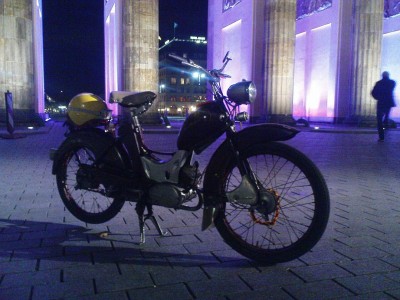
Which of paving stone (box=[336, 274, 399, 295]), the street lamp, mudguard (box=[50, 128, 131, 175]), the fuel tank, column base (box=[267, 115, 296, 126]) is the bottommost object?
paving stone (box=[336, 274, 399, 295])

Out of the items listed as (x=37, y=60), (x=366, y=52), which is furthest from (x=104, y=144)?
(x=366, y=52)

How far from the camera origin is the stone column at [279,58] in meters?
22.0

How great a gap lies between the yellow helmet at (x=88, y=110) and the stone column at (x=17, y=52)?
43.0 ft

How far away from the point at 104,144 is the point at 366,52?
2206 centimetres

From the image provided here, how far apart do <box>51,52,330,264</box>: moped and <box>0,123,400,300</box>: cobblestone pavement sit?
0.18 metres

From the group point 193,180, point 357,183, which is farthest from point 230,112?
point 357,183

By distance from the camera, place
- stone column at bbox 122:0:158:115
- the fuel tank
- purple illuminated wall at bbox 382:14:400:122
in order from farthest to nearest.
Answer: purple illuminated wall at bbox 382:14:400:122
stone column at bbox 122:0:158:115
the fuel tank

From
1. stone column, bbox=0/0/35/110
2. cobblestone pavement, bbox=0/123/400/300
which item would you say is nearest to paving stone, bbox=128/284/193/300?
cobblestone pavement, bbox=0/123/400/300

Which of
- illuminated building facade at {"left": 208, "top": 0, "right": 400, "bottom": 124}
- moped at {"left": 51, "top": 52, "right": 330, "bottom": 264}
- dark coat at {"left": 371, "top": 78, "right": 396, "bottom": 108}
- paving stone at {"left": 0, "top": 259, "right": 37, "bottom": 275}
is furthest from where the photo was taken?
illuminated building facade at {"left": 208, "top": 0, "right": 400, "bottom": 124}

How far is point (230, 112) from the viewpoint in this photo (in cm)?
293

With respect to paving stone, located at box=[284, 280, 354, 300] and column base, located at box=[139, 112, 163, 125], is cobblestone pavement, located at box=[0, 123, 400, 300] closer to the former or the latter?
paving stone, located at box=[284, 280, 354, 300]

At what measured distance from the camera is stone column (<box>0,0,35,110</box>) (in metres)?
15.0

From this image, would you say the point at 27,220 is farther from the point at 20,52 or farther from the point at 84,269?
the point at 20,52

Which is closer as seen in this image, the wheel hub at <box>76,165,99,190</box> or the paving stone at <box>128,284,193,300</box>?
the paving stone at <box>128,284,193,300</box>
